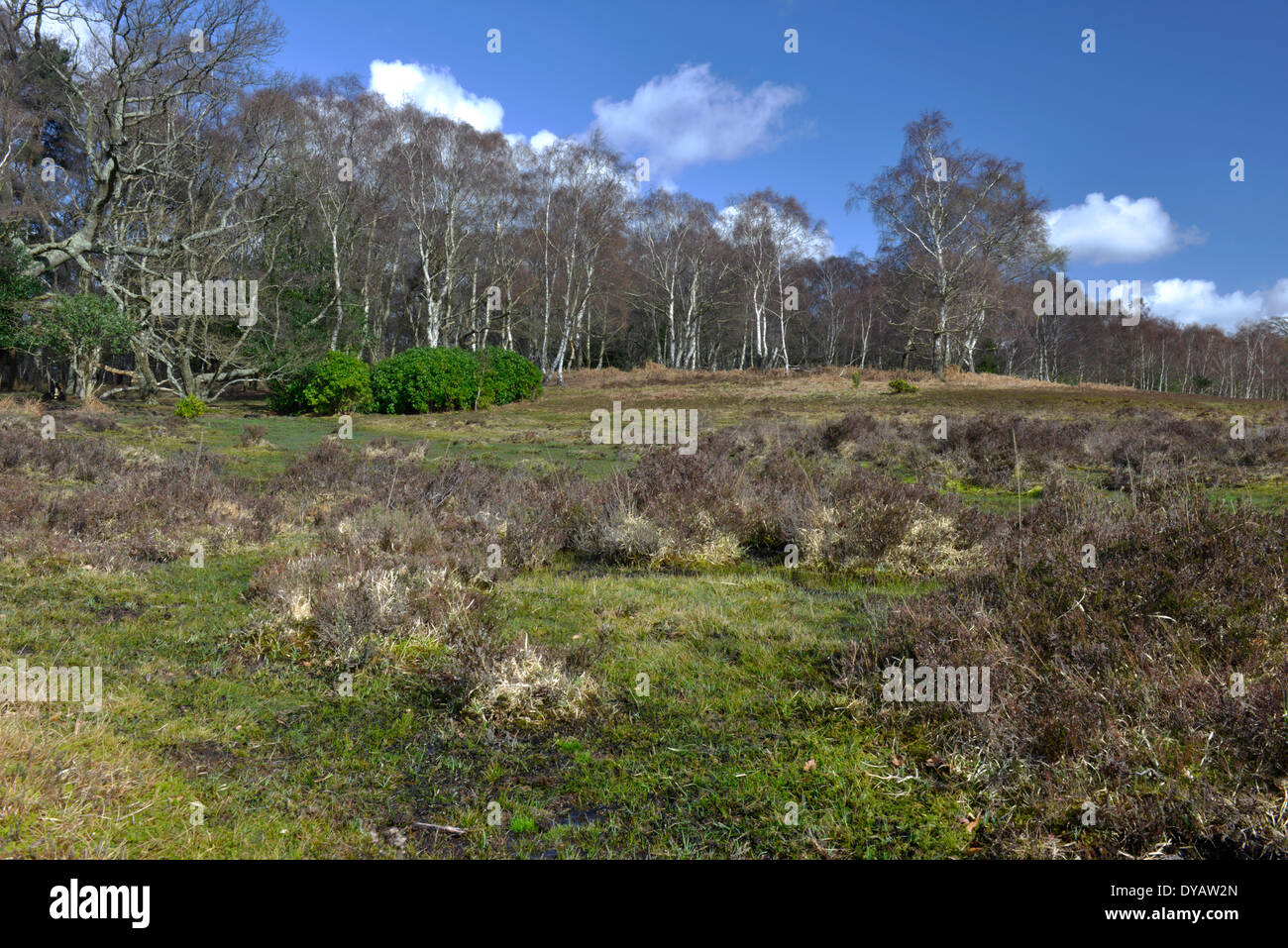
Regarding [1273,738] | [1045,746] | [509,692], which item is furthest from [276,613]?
[1273,738]

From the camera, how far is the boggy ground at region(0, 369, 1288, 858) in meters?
2.97

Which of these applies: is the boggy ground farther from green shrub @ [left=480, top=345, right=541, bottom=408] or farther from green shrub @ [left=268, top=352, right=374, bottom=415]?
green shrub @ [left=480, top=345, right=541, bottom=408]

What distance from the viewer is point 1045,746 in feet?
10.8

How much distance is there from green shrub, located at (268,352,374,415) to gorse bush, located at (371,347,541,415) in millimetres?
671

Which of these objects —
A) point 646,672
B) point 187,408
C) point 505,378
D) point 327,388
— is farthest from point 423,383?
point 646,672

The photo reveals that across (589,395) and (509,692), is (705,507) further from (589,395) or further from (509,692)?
(589,395)

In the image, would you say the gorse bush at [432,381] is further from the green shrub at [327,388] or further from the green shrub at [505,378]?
the green shrub at [327,388]

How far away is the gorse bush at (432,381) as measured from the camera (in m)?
29.4

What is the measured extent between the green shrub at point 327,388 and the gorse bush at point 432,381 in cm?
67

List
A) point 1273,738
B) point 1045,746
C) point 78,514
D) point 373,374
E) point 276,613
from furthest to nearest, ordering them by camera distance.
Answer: point 373,374 < point 78,514 < point 276,613 < point 1045,746 < point 1273,738

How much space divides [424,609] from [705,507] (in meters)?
3.81

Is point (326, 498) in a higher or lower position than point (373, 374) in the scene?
lower

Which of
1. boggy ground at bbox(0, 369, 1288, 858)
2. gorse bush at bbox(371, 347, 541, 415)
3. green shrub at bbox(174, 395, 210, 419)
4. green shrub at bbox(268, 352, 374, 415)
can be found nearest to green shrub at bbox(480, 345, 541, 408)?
gorse bush at bbox(371, 347, 541, 415)
